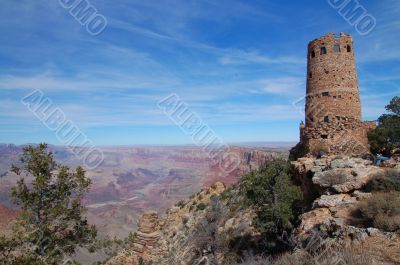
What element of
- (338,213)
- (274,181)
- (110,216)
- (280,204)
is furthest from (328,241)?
(110,216)

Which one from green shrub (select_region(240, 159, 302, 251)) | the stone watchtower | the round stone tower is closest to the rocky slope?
green shrub (select_region(240, 159, 302, 251))

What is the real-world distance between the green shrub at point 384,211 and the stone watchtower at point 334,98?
9068 millimetres

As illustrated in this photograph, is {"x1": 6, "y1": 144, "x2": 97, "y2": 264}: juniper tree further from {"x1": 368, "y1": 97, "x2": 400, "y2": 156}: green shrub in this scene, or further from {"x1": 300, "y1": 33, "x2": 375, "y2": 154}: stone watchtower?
{"x1": 368, "y1": 97, "x2": 400, "y2": 156}: green shrub

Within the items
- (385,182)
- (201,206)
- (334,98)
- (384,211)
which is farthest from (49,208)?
(334,98)

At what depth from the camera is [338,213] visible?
1333cm

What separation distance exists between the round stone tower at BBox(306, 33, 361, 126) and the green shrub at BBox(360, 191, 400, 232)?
1063 centimetres

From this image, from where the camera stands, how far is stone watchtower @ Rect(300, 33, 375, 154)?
21.7m

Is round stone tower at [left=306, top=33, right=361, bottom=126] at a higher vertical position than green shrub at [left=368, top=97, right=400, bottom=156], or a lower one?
higher

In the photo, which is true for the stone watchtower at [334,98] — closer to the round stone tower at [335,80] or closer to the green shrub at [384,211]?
the round stone tower at [335,80]

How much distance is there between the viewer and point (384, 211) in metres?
11.5

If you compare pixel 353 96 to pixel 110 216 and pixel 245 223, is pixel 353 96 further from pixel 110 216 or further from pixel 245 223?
pixel 110 216

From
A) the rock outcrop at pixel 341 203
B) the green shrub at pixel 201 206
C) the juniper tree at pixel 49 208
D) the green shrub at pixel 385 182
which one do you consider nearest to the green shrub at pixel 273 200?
the rock outcrop at pixel 341 203

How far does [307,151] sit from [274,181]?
515 cm

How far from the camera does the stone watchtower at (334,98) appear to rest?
21.7 m
